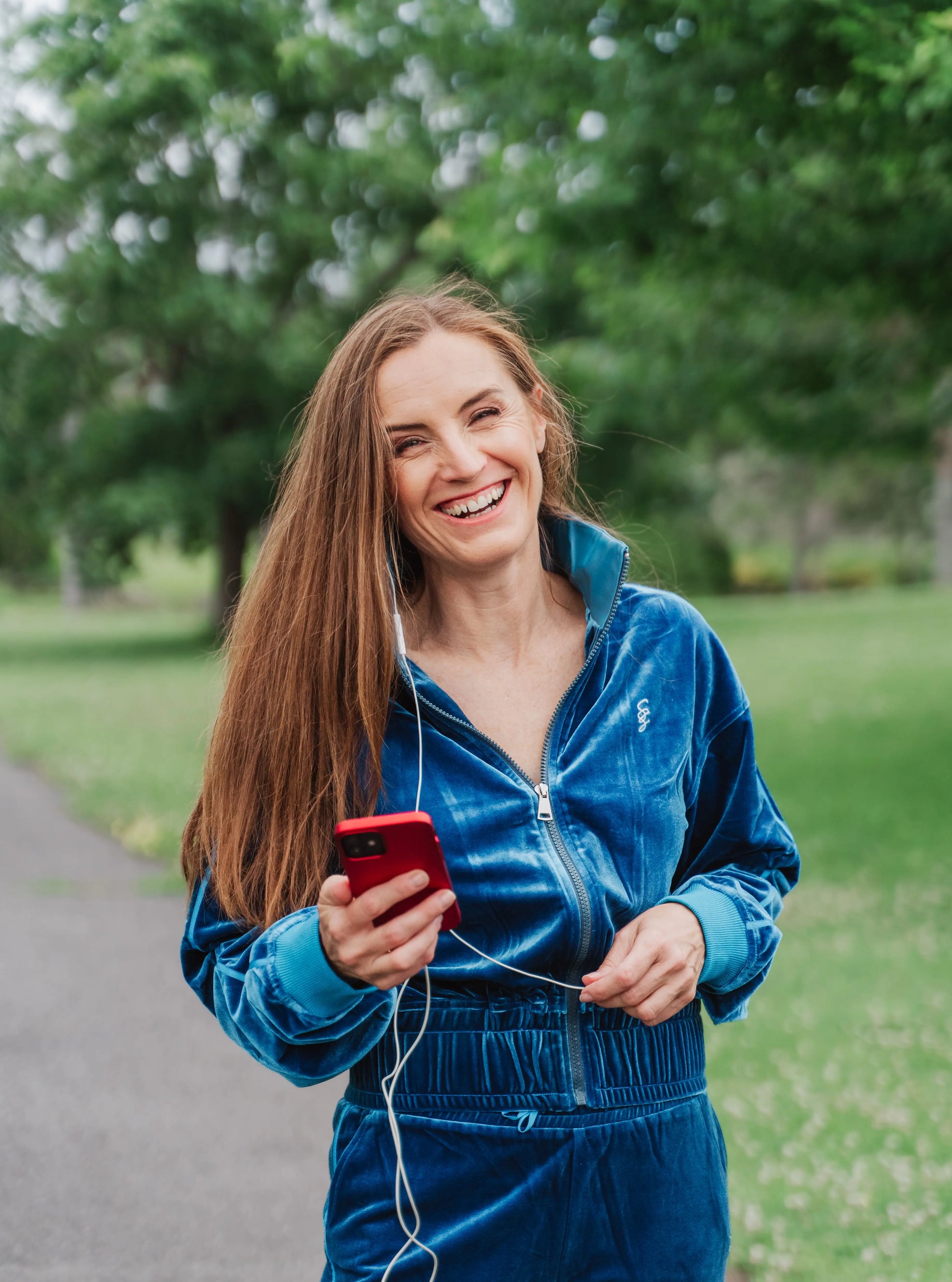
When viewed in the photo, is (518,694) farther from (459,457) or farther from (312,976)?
(312,976)

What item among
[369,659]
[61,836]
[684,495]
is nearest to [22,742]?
[61,836]

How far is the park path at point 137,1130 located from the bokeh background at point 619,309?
144 cm

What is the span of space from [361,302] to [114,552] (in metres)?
7.25

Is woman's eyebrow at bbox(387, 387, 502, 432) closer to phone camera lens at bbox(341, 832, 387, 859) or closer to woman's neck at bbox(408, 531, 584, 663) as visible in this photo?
woman's neck at bbox(408, 531, 584, 663)

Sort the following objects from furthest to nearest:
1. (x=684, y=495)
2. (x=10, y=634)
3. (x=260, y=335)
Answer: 1. (x=10, y=634)
2. (x=684, y=495)
3. (x=260, y=335)

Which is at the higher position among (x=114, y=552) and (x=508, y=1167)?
(x=508, y=1167)

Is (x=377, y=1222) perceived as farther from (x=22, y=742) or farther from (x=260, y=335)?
(x=260, y=335)

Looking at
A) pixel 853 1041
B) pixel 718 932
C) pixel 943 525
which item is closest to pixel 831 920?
pixel 853 1041

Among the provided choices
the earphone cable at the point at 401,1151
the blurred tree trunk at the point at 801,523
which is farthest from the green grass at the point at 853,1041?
the blurred tree trunk at the point at 801,523

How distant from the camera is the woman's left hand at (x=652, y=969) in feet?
5.94

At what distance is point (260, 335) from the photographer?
26.8 meters

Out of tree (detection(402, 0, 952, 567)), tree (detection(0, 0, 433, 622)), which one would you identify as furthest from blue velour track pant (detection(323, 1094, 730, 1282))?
tree (detection(0, 0, 433, 622))

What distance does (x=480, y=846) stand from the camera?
1930 mm


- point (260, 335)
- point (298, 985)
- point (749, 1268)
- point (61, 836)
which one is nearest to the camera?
point (298, 985)
